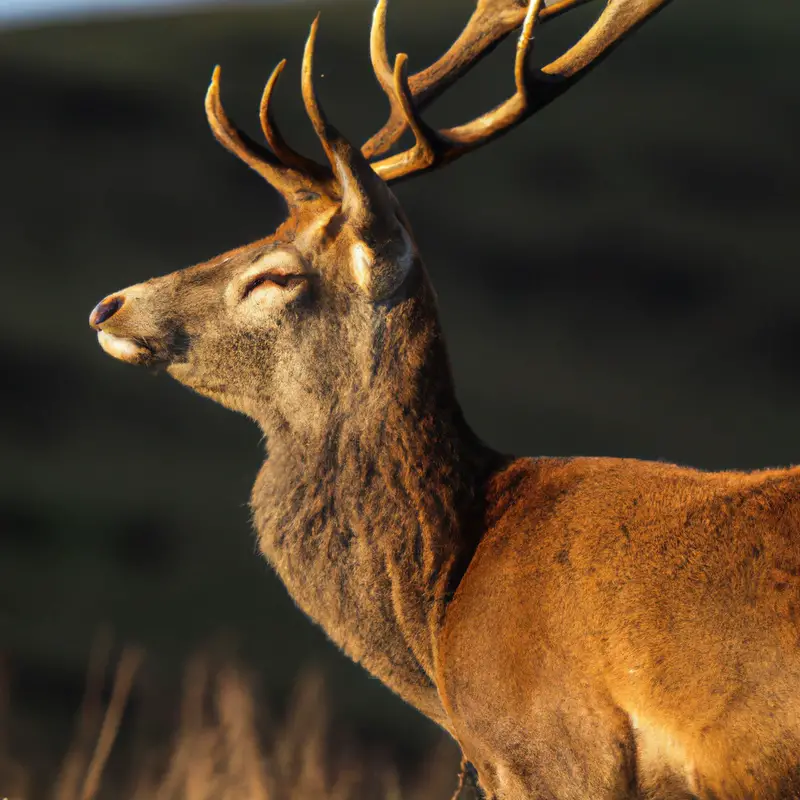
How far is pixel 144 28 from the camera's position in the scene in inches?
476

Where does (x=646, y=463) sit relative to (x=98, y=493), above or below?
above

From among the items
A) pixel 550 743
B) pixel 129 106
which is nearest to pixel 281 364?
pixel 550 743

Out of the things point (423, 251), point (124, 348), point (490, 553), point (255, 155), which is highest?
point (255, 155)

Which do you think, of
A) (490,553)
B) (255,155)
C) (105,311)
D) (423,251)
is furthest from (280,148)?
(423,251)

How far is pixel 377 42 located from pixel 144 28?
945 centimetres

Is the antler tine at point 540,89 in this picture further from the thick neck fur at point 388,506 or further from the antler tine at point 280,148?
the thick neck fur at point 388,506

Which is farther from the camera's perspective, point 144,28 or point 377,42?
point 144,28

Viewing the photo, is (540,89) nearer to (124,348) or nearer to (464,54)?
(464,54)

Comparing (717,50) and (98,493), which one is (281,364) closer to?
(98,493)

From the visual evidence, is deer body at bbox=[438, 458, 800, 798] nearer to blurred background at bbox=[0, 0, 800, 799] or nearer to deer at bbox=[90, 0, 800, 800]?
deer at bbox=[90, 0, 800, 800]

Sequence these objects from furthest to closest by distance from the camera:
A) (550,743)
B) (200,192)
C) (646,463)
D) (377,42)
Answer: (200,192) → (377,42) → (646,463) → (550,743)

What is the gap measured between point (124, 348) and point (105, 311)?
93 millimetres

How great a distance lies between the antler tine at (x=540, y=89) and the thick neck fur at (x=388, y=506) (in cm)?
38

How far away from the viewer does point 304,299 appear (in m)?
2.97
